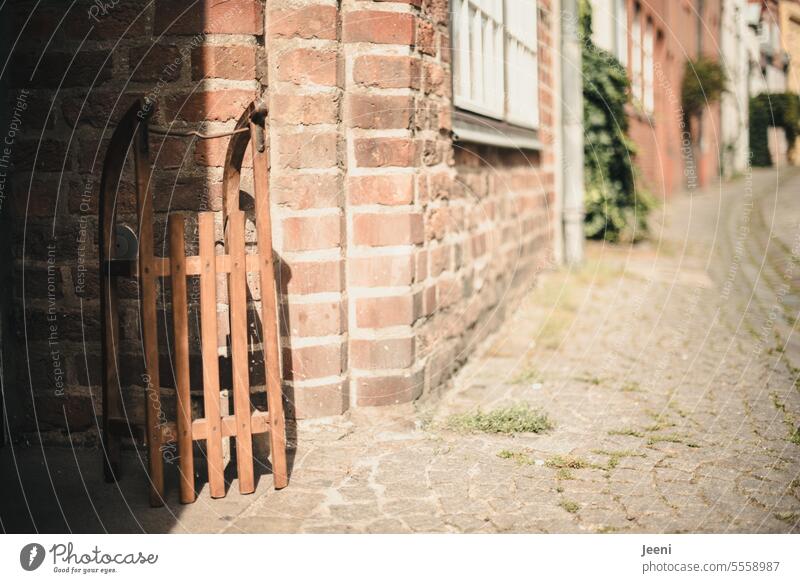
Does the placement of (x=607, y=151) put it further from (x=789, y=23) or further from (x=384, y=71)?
(x=384, y=71)

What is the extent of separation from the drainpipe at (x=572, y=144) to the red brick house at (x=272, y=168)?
4.17 meters

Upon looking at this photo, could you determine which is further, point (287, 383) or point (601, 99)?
point (601, 99)

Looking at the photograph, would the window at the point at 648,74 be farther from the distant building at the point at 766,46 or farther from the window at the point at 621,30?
the distant building at the point at 766,46

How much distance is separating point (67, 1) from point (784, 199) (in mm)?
10959

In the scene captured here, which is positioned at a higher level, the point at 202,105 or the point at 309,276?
the point at 202,105

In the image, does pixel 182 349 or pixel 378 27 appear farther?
pixel 378 27

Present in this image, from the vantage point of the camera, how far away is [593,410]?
3959mm

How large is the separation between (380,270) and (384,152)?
19.6 inches

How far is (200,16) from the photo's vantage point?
3191 millimetres

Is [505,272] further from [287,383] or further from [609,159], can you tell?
[609,159]

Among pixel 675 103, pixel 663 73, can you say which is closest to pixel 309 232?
pixel 663 73

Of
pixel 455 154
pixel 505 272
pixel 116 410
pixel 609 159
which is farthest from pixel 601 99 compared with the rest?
pixel 116 410
